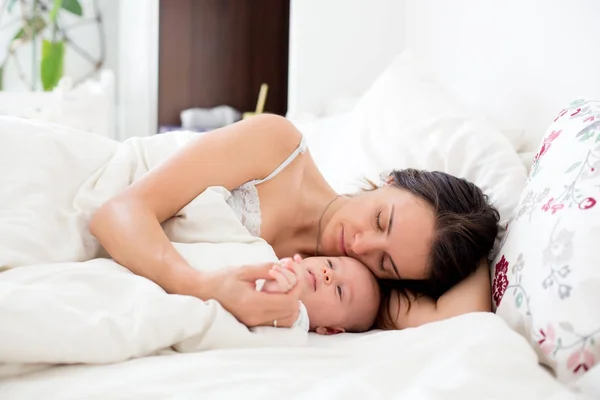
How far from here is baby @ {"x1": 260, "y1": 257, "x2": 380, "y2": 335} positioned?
116 cm

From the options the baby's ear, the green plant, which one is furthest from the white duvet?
the green plant

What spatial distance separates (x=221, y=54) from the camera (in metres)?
3.66

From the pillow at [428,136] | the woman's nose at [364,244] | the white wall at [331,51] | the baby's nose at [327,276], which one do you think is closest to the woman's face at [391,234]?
the woman's nose at [364,244]

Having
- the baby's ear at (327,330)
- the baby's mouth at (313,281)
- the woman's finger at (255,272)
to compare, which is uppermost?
the woman's finger at (255,272)

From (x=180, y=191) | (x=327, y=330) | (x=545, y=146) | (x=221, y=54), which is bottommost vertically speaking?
(x=327, y=330)

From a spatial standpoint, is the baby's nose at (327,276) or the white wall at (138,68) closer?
the baby's nose at (327,276)

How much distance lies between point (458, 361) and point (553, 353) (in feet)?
0.59

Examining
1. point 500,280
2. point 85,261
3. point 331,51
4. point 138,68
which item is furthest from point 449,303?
point 138,68

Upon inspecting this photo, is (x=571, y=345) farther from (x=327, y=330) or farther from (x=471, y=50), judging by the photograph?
(x=471, y=50)

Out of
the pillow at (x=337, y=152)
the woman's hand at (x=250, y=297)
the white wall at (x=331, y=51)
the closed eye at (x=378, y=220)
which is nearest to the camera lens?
the woman's hand at (x=250, y=297)

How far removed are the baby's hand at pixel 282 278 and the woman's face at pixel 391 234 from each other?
0.88 feet

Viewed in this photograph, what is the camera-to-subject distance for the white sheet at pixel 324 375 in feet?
2.48

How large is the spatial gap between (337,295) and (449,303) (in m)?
0.21

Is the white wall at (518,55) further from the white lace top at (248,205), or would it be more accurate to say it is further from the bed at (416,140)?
the white lace top at (248,205)
